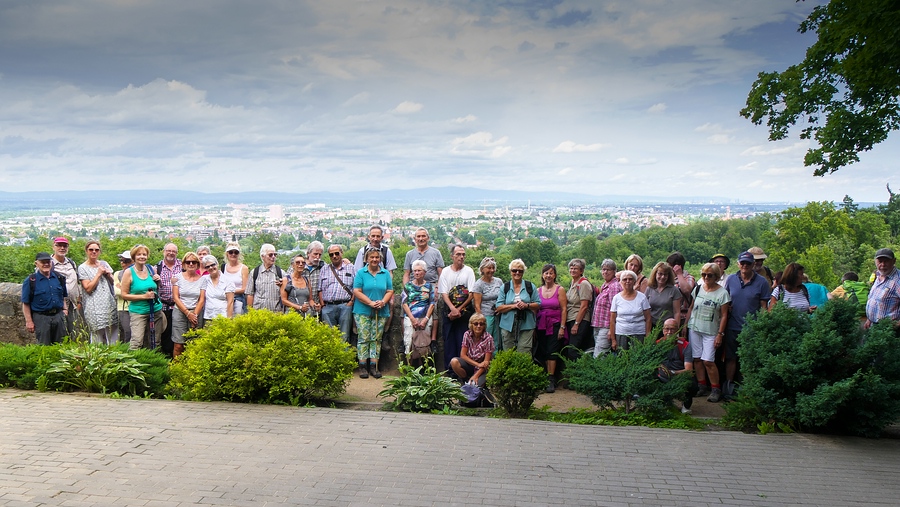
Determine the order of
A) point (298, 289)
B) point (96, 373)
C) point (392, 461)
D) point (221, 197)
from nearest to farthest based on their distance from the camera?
point (392, 461)
point (96, 373)
point (298, 289)
point (221, 197)

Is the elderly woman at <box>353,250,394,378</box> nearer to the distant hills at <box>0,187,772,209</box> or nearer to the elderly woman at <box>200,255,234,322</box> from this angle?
the elderly woman at <box>200,255,234,322</box>

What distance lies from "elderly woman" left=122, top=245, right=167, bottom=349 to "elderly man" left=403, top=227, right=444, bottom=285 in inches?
148

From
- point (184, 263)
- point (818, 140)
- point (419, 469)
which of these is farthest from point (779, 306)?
point (818, 140)

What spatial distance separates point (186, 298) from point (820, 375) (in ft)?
27.2

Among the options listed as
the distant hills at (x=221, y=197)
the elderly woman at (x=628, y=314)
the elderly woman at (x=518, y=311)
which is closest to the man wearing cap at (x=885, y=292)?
the elderly woman at (x=628, y=314)

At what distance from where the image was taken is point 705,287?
8.91m

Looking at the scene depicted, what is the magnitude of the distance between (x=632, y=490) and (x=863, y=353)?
10.3 ft

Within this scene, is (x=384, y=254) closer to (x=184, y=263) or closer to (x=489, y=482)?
(x=184, y=263)

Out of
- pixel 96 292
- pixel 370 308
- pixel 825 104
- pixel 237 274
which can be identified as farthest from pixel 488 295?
pixel 825 104

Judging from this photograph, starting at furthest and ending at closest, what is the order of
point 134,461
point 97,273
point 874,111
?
point 874,111, point 97,273, point 134,461

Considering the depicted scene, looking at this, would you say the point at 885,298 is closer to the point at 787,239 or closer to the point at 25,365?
the point at 25,365

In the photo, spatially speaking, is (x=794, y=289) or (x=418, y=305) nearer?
(x=794, y=289)

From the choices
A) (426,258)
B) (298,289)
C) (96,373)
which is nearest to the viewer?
(96,373)

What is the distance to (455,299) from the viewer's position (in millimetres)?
9867
